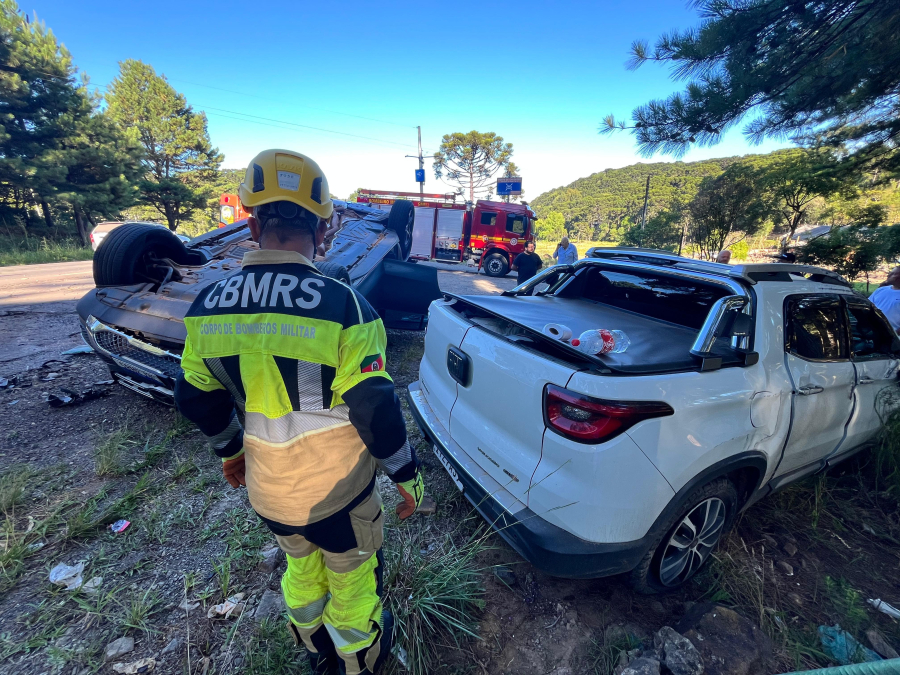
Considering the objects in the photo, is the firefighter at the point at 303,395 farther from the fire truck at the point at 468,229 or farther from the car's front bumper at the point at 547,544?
the fire truck at the point at 468,229

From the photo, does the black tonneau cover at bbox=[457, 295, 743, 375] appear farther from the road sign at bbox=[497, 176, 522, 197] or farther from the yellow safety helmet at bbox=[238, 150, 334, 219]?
the road sign at bbox=[497, 176, 522, 197]

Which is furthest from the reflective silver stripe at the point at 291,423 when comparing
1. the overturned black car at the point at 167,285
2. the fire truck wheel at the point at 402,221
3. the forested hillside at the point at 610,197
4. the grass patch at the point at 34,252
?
the forested hillside at the point at 610,197

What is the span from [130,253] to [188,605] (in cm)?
317

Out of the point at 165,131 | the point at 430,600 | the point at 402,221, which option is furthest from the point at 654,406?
the point at 165,131

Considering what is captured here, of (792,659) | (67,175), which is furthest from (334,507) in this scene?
(67,175)

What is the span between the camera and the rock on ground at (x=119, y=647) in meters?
1.69

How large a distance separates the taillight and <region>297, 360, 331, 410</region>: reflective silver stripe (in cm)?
97

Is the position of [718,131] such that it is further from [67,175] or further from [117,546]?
[67,175]

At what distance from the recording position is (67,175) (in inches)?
684

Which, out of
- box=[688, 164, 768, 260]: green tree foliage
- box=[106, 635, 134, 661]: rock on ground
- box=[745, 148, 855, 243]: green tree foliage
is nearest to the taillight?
box=[106, 635, 134, 661]: rock on ground

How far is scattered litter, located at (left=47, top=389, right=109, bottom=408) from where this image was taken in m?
3.62

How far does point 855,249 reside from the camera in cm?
711

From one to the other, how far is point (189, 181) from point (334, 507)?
3405 cm

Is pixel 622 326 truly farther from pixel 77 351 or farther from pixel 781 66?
pixel 77 351
